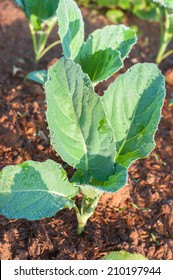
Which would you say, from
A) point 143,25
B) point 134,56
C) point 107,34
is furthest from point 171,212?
point 143,25

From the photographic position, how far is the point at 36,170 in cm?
178

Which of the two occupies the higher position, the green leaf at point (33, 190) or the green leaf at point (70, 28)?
the green leaf at point (70, 28)

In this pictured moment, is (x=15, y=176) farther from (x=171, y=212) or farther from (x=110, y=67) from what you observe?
(x=171, y=212)

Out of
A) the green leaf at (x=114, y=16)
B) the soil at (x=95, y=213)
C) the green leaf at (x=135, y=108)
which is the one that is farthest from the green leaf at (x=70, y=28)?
Answer: the green leaf at (x=114, y=16)

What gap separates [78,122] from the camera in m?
1.78

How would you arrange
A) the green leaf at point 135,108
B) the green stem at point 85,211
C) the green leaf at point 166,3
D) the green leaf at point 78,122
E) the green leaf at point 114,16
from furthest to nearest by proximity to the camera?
the green leaf at point 114,16 < the green leaf at point 166,3 < the green stem at point 85,211 < the green leaf at point 135,108 < the green leaf at point 78,122

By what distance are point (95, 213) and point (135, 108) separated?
0.53 meters

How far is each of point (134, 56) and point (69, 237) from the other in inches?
60.8

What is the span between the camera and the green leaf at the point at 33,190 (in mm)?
1714

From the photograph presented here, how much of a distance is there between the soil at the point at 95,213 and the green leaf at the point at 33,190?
9.2 inches

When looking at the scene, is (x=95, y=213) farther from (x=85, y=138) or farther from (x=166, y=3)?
(x=166, y=3)

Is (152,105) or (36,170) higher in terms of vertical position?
(152,105)

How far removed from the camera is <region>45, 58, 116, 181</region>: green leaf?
1.68m

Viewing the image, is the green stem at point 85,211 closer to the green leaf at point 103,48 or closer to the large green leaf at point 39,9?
the green leaf at point 103,48
